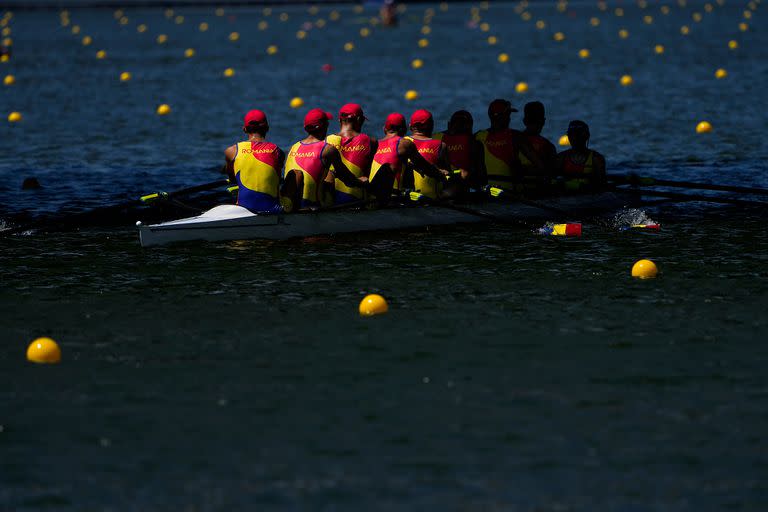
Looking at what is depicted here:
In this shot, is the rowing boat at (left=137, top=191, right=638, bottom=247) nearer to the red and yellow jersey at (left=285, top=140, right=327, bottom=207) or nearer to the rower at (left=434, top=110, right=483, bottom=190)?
the red and yellow jersey at (left=285, top=140, right=327, bottom=207)

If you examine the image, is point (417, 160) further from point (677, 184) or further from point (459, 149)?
point (677, 184)

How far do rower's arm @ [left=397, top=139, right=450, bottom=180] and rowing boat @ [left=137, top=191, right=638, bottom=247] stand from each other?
1.28 feet

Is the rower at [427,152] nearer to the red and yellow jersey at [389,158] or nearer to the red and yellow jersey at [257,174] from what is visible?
the red and yellow jersey at [389,158]

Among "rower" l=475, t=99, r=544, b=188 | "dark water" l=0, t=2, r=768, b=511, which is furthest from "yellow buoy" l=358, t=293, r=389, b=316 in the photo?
"rower" l=475, t=99, r=544, b=188

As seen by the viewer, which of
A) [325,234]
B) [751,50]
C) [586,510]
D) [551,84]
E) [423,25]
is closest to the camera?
[586,510]

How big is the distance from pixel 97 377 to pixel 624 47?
37.2 metres

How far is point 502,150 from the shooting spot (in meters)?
18.3

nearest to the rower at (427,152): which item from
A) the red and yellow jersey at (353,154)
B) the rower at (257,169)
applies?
the red and yellow jersey at (353,154)

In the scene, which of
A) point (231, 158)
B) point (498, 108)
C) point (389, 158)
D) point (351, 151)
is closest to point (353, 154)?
point (351, 151)

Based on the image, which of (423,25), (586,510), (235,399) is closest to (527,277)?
(235,399)

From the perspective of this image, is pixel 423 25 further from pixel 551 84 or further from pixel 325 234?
pixel 325 234

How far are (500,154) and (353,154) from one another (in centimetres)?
216

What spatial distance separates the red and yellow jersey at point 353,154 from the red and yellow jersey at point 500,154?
5.73ft

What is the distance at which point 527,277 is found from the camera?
48.4ft
